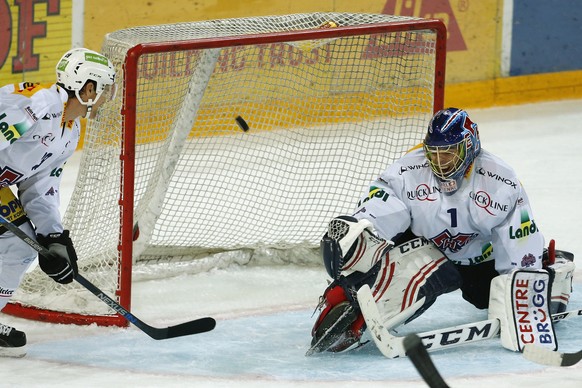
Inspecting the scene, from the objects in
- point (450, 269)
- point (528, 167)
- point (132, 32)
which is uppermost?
point (132, 32)

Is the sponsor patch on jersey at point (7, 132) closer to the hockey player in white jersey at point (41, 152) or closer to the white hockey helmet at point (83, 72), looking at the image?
the hockey player in white jersey at point (41, 152)

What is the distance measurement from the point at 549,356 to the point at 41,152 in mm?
1682

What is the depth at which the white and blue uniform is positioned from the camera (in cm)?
403

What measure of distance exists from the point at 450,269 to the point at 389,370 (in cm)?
48

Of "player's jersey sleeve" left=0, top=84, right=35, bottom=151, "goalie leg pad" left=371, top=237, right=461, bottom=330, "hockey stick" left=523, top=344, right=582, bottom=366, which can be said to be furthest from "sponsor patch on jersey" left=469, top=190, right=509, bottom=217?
"player's jersey sleeve" left=0, top=84, right=35, bottom=151

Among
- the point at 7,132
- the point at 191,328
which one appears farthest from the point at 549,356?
the point at 7,132

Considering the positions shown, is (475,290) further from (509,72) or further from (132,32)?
(509,72)

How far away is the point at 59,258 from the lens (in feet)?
13.8

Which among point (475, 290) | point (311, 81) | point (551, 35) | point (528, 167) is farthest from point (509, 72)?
point (475, 290)

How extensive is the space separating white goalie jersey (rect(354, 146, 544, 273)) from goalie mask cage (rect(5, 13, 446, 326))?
2.32 feet

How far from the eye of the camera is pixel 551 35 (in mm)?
7785

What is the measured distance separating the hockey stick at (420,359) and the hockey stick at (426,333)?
1.09 metres

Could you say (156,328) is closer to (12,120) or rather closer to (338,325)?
(338,325)

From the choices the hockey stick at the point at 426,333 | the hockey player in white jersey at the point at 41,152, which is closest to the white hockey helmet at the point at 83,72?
the hockey player in white jersey at the point at 41,152
